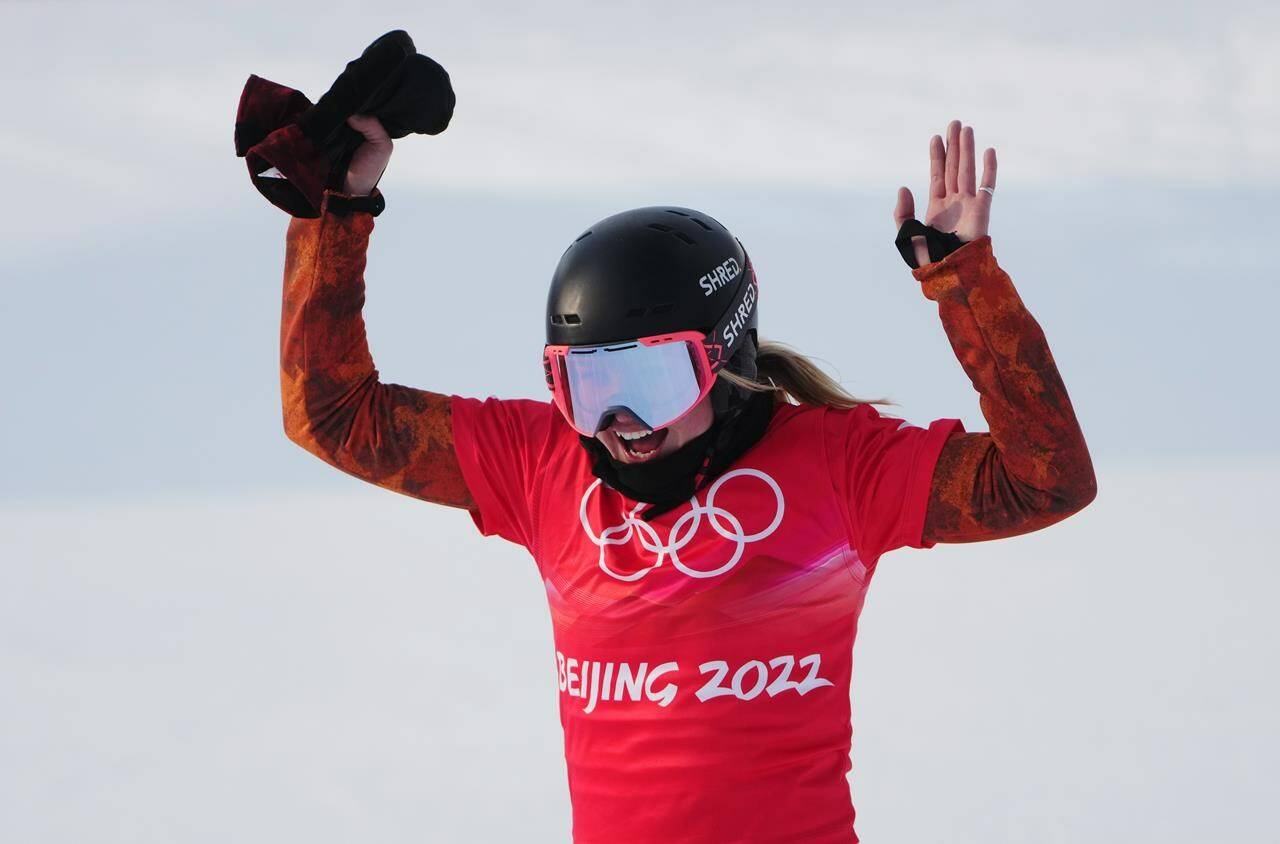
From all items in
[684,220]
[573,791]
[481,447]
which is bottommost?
[573,791]

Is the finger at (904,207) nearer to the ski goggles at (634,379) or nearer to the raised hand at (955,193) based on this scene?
the raised hand at (955,193)

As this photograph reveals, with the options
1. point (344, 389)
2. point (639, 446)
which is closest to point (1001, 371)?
point (639, 446)

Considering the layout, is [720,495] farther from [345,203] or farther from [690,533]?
[345,203]

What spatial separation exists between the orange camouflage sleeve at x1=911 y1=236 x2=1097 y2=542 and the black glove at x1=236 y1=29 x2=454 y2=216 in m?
0.89

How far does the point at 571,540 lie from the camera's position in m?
2.38

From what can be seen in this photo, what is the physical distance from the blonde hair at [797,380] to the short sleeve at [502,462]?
385 mm

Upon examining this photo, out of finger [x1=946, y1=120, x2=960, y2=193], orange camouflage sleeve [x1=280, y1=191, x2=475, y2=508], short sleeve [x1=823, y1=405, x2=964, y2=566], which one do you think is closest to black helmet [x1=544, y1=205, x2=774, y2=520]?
short sleeve [x1=823, y1=405, x2=964, y2=566]

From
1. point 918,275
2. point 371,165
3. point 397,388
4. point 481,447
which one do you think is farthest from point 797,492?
point 371,165

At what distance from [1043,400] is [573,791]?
97 centimetres

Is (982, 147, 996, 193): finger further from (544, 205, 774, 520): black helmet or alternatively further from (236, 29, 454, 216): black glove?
(236, 29, 454, 216): black glove

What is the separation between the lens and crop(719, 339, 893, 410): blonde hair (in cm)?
248

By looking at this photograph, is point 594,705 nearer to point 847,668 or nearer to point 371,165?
point 847,668

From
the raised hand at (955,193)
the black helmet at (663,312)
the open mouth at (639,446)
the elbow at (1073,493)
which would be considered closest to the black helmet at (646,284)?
the black helmet at (663,312)

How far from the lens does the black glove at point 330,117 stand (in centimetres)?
237
